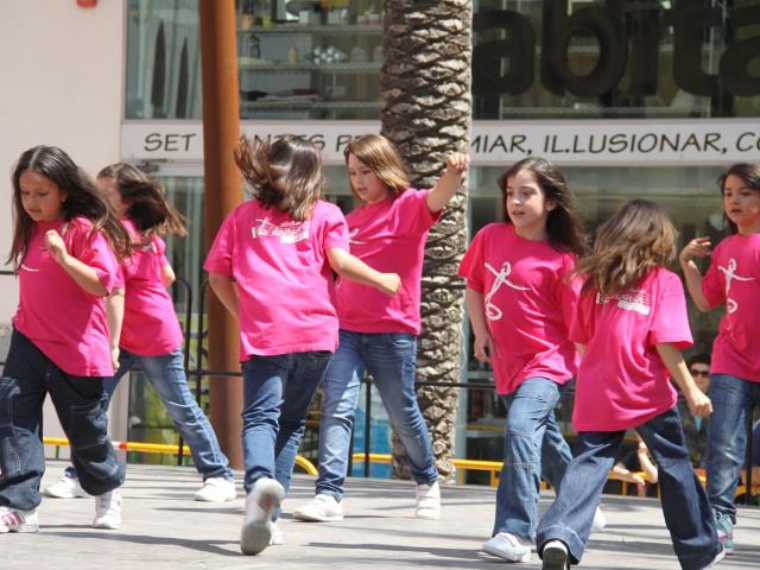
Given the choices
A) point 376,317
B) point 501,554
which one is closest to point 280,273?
point 376,317


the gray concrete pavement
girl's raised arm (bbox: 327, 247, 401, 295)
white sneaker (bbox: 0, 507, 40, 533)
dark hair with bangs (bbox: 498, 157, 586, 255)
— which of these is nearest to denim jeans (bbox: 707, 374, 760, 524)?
the gray concrete pavement

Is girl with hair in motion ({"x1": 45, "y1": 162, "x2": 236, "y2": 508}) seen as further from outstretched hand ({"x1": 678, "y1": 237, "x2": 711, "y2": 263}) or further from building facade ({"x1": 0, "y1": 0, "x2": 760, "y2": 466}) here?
building facade ({"x1": 0, "y1": 0, "x2": 760, "y2": 466})

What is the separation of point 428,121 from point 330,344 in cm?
481

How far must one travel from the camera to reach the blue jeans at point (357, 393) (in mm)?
7914

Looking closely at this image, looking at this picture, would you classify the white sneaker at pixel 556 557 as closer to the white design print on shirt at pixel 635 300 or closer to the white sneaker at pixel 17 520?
the white design print on shirt at pixel 635 300

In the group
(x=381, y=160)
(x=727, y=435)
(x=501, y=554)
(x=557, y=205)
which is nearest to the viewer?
(x=501, y=554)

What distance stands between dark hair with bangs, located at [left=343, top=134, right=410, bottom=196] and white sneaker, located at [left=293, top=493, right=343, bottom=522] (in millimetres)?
1397

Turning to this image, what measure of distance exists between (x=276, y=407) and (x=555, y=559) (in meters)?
1.33

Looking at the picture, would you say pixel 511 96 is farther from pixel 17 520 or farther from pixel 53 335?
pixel 17 520

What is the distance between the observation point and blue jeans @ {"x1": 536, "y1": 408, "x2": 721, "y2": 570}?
615 centimetres

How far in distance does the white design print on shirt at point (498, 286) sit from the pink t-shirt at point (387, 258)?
0.95 meters

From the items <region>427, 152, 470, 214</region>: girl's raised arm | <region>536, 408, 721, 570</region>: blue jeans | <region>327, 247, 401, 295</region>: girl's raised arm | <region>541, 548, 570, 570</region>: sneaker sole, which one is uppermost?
<region>427, 152, 470, 214</region>: girl's raised arm

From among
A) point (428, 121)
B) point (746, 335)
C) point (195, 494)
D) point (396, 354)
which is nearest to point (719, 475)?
point (746, 335)

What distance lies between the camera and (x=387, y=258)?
8.00m
